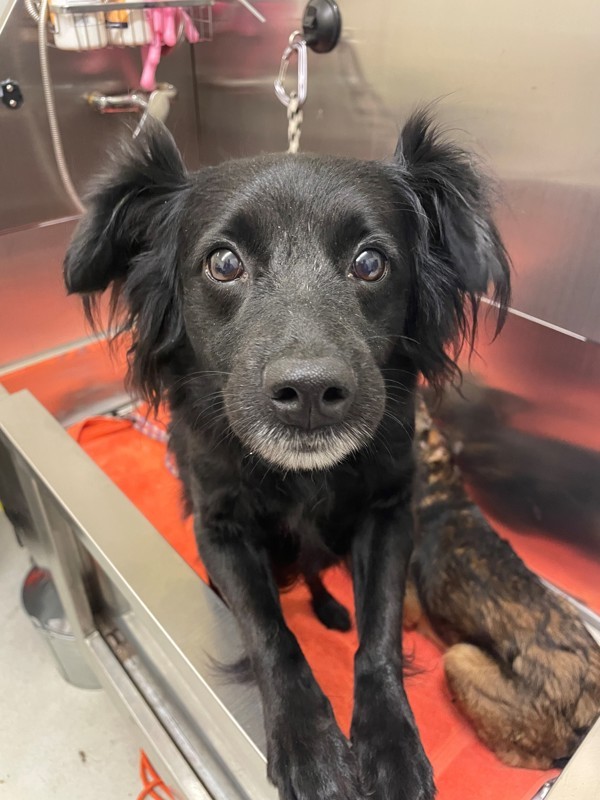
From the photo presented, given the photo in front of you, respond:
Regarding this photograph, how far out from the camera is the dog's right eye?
944 millimetres

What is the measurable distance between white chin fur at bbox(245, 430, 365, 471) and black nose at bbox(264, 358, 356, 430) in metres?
0.03

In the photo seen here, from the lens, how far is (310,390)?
75 centimetres

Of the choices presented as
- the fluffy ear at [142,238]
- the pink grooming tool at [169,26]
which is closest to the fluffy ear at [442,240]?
the fluffy ear at [142,238]

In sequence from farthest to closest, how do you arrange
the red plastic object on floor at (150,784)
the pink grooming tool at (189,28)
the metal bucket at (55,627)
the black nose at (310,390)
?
1. the pink grooming tool at (189,28)
2. the metal bucket at (55,627)
3. the red plastic object on floor at (150,784)
4. the black nose at (310,390)

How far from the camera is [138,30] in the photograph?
1.53 meters

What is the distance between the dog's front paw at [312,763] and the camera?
0.74 metres

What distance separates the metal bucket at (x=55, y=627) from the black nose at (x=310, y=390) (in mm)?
1007

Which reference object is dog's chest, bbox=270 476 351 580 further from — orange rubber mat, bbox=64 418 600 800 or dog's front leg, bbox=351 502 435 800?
orange rubber mat, bbox=64 418 600 800

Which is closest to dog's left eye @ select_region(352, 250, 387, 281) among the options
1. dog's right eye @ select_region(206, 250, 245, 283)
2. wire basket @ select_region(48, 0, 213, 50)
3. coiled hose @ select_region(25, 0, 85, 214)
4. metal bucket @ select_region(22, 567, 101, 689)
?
dog's right eye @ select_region(206, 250, 245, 283)

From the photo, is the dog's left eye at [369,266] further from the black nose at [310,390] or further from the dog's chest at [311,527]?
the dog's chest at [311,527]

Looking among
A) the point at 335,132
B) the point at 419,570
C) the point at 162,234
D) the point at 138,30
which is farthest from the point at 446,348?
the point at 138,30

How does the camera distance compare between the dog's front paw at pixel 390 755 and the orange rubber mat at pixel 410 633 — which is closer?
the dog's front paw at pixel 390 755

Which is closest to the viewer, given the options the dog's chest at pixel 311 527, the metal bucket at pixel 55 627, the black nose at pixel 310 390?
the black nose at pixel 310 390

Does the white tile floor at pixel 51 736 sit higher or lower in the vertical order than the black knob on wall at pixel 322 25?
lower
